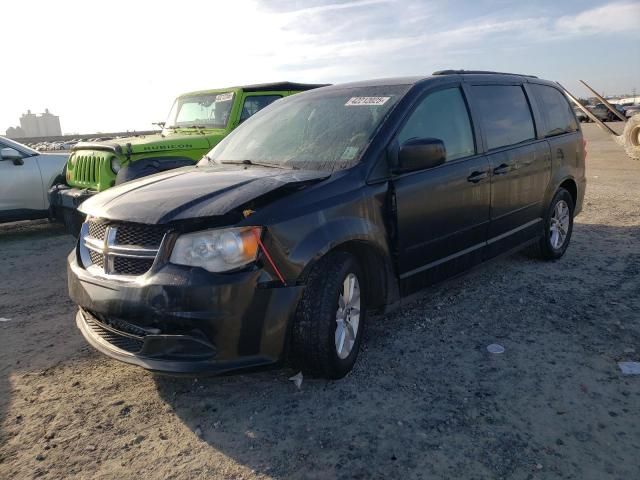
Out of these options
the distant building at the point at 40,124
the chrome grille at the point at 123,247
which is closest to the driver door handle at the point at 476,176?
the chrome grille at the point at 123,247

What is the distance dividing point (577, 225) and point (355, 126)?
4.95 metres

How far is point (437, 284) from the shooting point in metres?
4.10

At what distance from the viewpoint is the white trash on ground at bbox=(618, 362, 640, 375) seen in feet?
11.0

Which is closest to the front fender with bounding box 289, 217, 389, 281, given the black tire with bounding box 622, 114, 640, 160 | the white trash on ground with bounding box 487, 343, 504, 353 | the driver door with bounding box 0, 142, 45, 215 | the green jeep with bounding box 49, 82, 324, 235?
the white trash on ground with bounding box 487, 343, 504, 353

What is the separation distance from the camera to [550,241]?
18.6ft

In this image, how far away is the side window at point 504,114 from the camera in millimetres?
4580

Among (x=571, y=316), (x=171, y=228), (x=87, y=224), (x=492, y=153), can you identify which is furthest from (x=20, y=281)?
(x=571, y=316)

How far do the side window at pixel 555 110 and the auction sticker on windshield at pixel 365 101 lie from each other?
230 cm

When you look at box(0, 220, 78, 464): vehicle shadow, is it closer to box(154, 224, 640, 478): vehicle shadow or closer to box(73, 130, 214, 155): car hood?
box(154, 224, 640, 478): vehicle shadow

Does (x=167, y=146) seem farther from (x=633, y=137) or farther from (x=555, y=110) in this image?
(x=633, y=137)

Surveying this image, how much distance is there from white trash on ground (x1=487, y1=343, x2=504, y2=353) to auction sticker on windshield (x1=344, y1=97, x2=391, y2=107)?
6.09 feet

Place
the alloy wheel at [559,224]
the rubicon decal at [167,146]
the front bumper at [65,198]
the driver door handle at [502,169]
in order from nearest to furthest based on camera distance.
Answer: the driver door handle at [502,169], the alloy wheel at [559,224], the front bumper at [65,198], the rubicon decal at [167,146]

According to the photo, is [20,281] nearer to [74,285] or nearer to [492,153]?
[74,285]

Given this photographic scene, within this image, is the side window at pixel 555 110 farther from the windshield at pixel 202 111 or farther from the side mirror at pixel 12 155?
the side mirror at pixel 12 155
